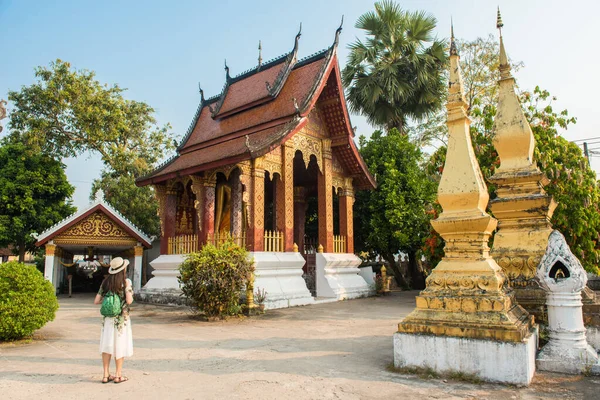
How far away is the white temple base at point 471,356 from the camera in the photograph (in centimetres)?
384

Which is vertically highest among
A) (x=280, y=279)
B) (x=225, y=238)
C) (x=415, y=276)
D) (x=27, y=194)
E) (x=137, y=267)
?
(x=27, y=194)

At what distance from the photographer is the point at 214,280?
832 centimetres

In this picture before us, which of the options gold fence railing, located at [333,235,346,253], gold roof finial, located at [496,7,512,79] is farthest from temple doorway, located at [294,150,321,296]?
gold roof finial, located at [496,7,512,79]

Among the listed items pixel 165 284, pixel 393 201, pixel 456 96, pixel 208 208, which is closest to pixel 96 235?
pixel 165 284

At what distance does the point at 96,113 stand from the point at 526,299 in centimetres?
2003

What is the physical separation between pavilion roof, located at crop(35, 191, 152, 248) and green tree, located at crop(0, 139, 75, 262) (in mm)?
3616

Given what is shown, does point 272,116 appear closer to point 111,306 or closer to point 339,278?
point 339,278

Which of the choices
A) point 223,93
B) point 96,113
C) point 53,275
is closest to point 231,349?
point 223,93

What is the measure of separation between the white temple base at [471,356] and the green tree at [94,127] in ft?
62.1

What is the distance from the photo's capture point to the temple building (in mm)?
11008

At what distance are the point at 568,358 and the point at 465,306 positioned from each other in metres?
1.10

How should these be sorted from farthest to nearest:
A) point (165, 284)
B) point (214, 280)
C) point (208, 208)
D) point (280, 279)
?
point (165, 284) → point (208, 208) → point (280, 279) → point (214, 280)

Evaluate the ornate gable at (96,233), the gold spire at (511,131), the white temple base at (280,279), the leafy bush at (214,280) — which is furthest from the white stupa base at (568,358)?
the ornate gable at (96,233)

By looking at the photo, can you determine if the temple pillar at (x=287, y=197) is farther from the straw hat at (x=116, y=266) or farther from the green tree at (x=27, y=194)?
the green tree at (x=27, y=194)
